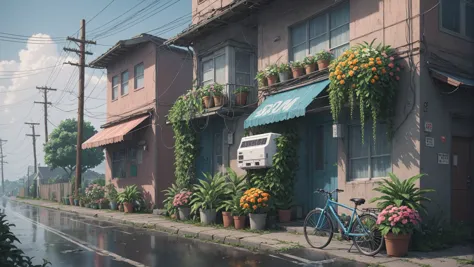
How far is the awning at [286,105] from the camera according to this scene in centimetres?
1128

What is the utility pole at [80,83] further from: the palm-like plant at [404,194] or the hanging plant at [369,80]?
the palm-like plant at [404,194]

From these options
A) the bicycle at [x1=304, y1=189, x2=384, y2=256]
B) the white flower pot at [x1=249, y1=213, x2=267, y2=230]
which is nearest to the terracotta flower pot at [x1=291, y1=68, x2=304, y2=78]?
the white flower pot at [x1=249, y1=213, x2=267, y2=230]

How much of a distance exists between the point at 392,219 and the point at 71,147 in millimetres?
42044

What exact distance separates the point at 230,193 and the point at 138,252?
4833mm

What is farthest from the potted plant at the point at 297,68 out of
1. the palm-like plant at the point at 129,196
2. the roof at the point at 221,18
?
the palm-like plant at the point at 129,196

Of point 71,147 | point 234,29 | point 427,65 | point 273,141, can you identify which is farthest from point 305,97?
point 71,147

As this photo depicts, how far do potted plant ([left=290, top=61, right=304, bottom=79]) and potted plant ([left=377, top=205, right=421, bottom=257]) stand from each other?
17.2 ft

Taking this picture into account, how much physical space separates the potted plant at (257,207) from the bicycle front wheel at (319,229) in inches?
98.2

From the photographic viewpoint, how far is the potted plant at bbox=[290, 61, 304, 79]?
12.5 m

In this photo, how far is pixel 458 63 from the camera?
34.0 ft

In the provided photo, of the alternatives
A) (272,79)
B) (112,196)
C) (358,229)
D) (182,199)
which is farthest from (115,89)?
(358,229)

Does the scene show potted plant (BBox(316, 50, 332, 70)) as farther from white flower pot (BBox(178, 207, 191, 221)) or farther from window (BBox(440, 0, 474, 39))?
white flower pot (BBox(178, 207, 191, 221))

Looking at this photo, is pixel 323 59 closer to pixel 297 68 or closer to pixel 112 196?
pixel 297 68

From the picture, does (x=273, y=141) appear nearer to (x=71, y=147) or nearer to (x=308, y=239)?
(x=308, y=239)
